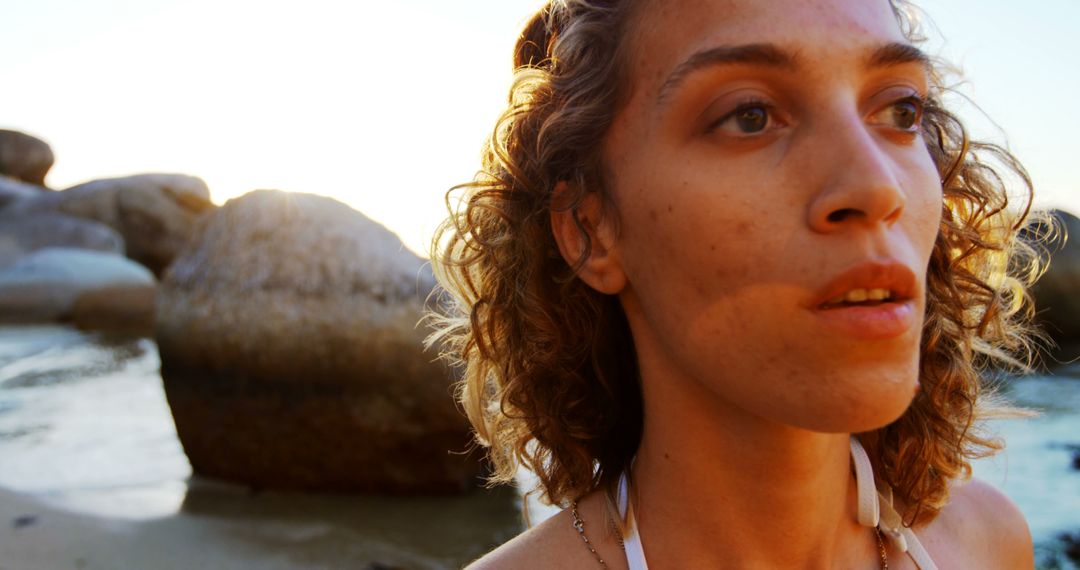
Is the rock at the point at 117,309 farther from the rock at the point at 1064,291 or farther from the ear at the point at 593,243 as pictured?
the ear at the point at 593,243

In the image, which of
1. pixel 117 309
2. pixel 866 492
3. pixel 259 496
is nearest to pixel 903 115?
pixel 866 492

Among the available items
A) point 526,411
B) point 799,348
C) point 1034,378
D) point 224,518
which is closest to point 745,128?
point 799,348

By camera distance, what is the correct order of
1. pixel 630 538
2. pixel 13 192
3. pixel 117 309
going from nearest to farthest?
pixel 630 538
pixel 117 309
pixel 13 192

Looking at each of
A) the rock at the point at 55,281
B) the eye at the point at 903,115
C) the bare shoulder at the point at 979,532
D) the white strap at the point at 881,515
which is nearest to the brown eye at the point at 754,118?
the eye at the point at 903,115

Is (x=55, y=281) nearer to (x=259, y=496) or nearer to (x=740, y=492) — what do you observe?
(x=259, y=496)

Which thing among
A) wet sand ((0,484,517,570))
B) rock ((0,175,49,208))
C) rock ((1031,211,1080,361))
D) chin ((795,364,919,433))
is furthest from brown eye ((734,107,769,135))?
rock ((0,175,49,208))

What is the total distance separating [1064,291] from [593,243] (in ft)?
37.0

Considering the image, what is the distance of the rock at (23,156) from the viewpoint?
3006 cm

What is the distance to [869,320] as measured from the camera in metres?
1.46

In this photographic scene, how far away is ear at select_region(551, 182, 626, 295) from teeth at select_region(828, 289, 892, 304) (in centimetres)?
52

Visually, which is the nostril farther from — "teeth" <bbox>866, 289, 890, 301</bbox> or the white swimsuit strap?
the white swimsuit strap

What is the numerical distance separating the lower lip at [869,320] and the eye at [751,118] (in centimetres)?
37

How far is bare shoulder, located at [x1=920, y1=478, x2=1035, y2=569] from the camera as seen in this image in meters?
2.03

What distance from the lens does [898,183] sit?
155 cm
